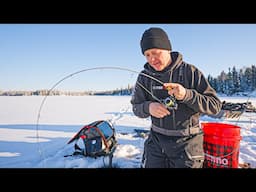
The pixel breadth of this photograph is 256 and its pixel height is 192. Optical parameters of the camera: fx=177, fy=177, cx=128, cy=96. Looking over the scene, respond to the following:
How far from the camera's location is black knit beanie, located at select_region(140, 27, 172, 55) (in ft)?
3.04

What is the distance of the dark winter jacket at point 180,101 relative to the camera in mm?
826

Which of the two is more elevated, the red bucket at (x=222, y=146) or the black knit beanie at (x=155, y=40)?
the black knit beanie at (x=155, y=40)

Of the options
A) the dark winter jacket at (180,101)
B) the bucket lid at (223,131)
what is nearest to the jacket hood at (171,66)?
the dark winter jacket at (180,101)

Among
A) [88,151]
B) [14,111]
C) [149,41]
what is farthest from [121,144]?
[14,111]

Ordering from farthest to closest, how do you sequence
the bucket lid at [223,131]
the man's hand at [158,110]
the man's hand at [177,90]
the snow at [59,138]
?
the snow at [59,138] → the bucket lid at [223,131] → the man's hand at [158,110] → the man's hand at [177,90]

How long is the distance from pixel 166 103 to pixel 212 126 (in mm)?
467

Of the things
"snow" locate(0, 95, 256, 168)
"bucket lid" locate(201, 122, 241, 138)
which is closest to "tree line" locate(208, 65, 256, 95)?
"snow" locate(0, 95, 256, 168)

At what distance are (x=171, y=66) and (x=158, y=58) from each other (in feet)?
0.28

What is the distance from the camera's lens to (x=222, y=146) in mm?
1071

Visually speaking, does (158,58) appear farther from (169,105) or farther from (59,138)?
(59,138)

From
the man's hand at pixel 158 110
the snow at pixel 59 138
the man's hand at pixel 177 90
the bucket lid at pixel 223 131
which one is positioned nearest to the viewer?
the man's hand at pixel 177 90

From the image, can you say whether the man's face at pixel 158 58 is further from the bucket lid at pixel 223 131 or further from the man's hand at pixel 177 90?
the bucket lid at pixel 223 131

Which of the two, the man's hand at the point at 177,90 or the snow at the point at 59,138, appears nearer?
the man's hand at the point at 177,90
